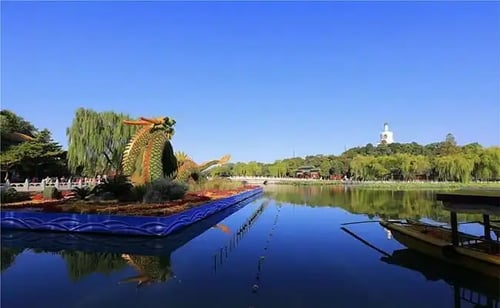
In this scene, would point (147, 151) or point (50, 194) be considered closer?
point (50, 194)

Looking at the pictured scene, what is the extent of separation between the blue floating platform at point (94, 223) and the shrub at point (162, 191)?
248 cm

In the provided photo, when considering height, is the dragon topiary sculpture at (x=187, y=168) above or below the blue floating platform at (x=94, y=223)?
above

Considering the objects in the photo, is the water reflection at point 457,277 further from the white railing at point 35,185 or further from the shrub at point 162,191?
the white railing at point 35,185

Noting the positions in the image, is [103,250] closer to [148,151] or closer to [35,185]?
[148,151]

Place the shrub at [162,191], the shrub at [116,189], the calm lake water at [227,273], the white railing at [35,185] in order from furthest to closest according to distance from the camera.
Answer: the white railing at [35,185] < the shrub at [116,189] < the shrub at [162,191] < the calm lake water at [227,273]

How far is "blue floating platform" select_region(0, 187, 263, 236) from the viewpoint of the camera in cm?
1212

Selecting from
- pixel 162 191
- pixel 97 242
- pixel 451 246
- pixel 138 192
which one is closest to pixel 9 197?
pixel 138 192

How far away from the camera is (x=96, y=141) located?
100 feet

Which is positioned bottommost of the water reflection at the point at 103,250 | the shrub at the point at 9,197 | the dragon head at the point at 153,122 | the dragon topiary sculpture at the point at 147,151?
the water reflection at the point at 103,250

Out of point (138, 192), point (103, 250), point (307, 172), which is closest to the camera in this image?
point (103, 250)

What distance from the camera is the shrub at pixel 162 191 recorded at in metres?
16.1

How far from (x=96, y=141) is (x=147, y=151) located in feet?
46.9

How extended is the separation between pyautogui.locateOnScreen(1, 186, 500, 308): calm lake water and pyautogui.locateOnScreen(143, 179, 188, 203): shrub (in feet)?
11.6

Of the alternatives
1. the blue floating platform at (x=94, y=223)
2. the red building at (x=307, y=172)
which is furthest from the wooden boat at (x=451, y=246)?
the red building at (x=307, y=172)
